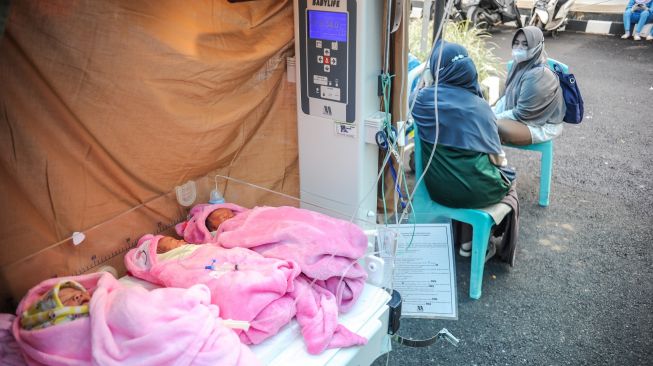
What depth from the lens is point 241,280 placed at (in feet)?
4.99

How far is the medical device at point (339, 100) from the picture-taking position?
1.83 m

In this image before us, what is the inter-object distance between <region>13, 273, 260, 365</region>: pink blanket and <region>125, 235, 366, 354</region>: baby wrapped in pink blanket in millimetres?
109

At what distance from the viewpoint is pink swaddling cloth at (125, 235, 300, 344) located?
4.89 ft

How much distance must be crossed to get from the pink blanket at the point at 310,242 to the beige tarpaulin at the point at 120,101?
374 millimetres

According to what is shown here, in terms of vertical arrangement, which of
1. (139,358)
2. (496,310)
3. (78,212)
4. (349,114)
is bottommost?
(496,310)

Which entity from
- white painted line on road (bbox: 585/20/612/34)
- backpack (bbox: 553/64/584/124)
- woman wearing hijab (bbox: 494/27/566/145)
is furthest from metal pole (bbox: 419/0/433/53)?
white painted line on road (bbox: 585/20/612/34)

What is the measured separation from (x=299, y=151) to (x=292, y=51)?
0.44m

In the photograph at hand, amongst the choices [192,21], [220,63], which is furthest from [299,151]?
[192,21]

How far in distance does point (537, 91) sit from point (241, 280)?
2.62 metres

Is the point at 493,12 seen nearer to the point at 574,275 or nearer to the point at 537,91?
the point at 537,91

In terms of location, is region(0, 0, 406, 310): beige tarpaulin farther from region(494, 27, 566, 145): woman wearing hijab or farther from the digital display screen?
region(494, 27, 566, 145): woman wearing hijab

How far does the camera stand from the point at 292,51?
212 cm

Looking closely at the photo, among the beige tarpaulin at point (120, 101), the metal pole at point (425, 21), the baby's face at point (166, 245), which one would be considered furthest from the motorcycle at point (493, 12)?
the baby's face at point (166, 245)

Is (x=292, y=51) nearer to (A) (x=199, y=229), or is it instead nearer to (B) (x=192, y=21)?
(B) (x=192, y=21)
